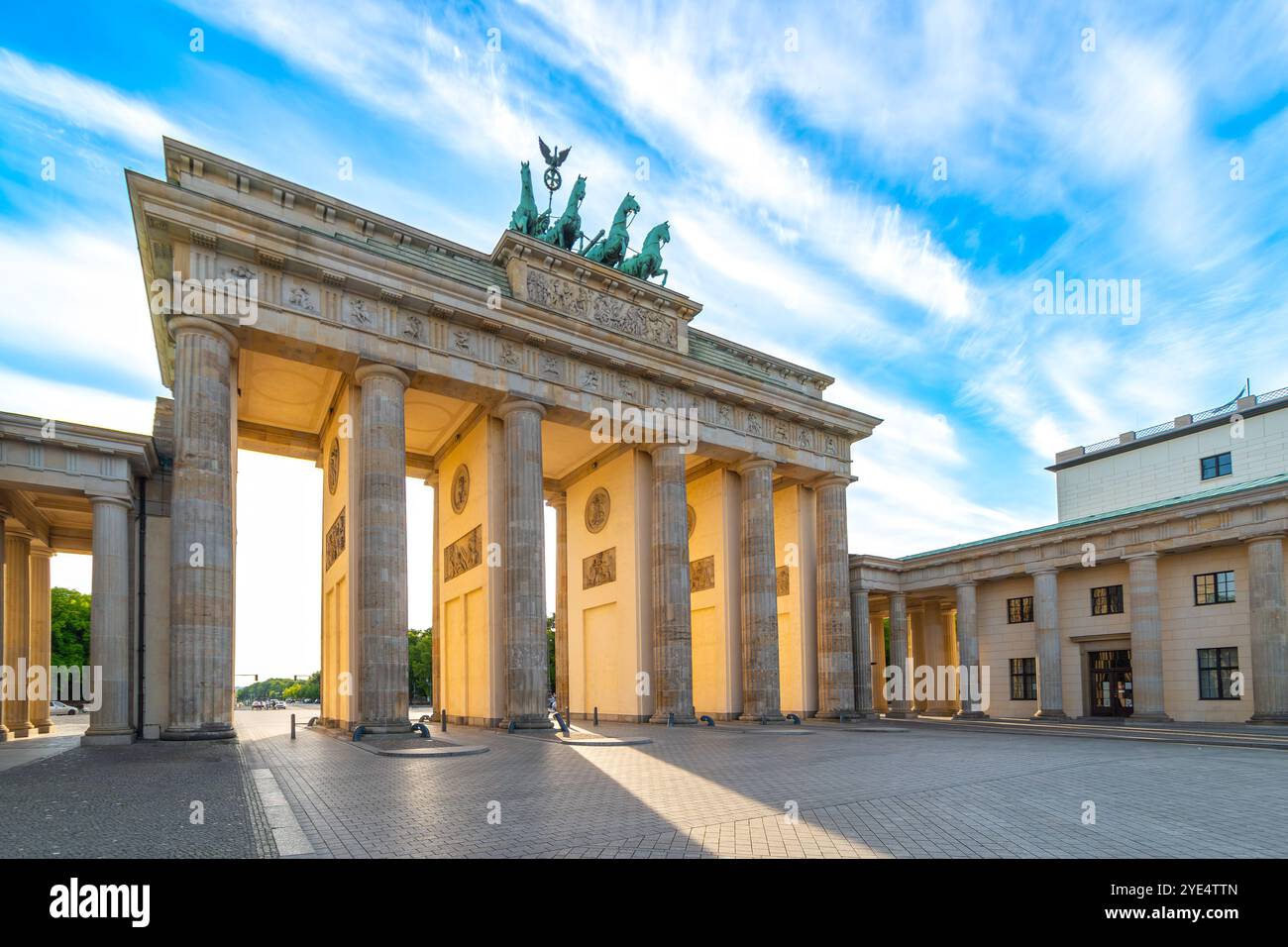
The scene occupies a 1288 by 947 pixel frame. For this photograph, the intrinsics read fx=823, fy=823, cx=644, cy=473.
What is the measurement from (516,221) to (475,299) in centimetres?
662

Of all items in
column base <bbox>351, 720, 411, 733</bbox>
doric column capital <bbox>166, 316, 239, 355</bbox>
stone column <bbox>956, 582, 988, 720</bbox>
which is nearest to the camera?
doric column capital <bbox>166, 316, 239, 355</bbox>

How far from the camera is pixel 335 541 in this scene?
102 feet

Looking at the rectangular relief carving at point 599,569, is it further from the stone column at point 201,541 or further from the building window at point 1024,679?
the building window at point 1024,679

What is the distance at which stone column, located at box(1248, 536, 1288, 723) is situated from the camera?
92.6ft

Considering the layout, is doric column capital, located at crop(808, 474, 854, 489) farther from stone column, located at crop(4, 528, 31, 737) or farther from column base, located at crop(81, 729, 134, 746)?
stone column, located at crop(4, 528, 31, 737)

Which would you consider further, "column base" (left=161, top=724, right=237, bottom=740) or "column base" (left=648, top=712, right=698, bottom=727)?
"column base" (left=648, top=712, right=698, bottom=727)

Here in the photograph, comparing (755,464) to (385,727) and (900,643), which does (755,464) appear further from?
(385,727)

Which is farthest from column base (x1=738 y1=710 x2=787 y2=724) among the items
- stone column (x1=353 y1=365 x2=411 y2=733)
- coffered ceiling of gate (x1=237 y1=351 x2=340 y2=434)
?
coffered ceiling of gate (x1=237 y1=351 x2=340 y2=434)

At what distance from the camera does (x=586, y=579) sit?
38.4 metres

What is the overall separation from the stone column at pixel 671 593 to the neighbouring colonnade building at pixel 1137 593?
477 inches

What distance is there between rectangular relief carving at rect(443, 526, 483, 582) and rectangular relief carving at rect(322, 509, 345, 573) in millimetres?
4692

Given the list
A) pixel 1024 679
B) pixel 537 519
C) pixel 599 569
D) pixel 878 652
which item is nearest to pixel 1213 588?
pixel 1024 679

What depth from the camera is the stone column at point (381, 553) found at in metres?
24.0

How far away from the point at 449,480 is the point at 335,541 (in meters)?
6.14
